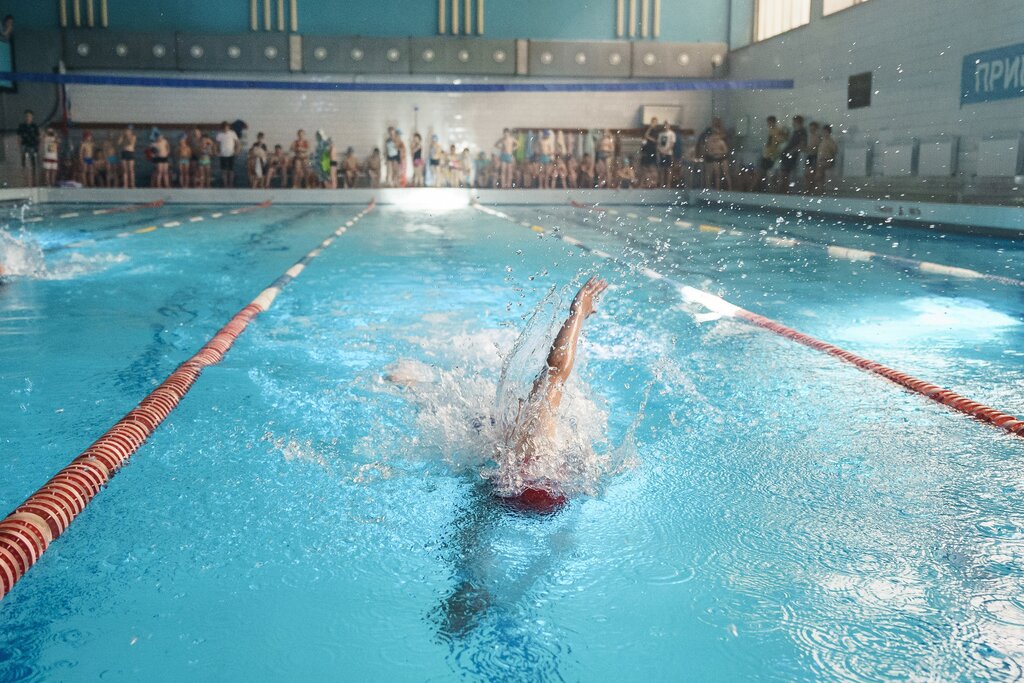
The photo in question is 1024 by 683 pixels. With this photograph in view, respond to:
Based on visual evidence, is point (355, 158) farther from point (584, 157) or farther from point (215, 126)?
point (584, 157)

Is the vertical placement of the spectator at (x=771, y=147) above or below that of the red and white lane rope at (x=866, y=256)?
above

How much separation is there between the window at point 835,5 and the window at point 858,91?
122cm

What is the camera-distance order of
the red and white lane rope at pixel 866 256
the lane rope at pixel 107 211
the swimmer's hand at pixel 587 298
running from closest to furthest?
1. the swimmer's hand at pixel 587 298
2. the red and white lane rope at pixel 866 256
3. the lane rope at pixel 107 211

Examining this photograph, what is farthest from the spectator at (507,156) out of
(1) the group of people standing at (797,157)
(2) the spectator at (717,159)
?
(1) the group of people standing at (797,157)

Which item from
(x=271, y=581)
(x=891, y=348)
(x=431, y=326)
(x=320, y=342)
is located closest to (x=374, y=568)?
(x=271, y=581)

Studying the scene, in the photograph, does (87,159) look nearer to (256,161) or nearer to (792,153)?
(256,161)

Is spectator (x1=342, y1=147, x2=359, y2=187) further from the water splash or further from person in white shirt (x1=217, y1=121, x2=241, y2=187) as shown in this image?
the water splash

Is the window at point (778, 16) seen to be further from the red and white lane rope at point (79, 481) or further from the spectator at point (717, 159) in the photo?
the red and white lane rope at point (79, 481)

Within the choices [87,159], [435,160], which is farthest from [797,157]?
[87,159]

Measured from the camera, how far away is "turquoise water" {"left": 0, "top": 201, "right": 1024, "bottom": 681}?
1.72m

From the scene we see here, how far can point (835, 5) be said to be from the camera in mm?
15133

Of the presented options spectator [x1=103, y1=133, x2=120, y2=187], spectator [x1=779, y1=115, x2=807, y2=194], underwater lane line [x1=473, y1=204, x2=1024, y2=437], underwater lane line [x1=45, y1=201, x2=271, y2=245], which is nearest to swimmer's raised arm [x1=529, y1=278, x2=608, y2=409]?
underwater lane line [x1=473, y1=204, x2=1024, y2=437]

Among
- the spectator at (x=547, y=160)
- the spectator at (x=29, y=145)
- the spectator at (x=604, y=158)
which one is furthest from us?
the spectator at (x=547, y=160)

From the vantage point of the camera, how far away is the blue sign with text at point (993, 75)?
35.5 feet
